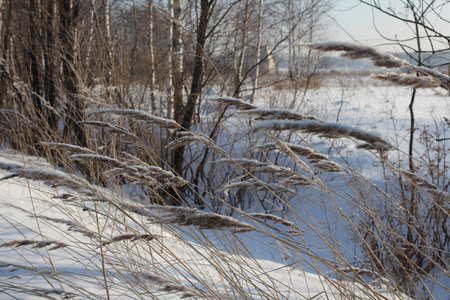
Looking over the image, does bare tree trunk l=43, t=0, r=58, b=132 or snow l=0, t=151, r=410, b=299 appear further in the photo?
bare tree trunk l=43, t=0, r=58, b=132

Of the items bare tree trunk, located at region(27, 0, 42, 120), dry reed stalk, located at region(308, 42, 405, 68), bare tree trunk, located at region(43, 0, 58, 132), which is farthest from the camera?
bare tree trunk, located at region(27, 0, 42, 120)

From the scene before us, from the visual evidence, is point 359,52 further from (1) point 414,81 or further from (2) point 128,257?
(2) point 128,257

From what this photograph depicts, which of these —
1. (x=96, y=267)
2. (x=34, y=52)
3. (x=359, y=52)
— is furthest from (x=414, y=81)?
(x=34, y=52)

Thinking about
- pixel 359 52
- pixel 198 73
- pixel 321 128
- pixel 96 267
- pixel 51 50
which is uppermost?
pixel 51 50

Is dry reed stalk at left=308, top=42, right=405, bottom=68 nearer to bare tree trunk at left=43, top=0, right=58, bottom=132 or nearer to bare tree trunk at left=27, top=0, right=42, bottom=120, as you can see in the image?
bare tree trunk at left=43, top=0, right=58, bottom=132

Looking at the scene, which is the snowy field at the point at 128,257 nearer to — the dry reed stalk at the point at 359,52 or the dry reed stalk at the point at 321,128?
the dry reed stalk at the point at 321,128

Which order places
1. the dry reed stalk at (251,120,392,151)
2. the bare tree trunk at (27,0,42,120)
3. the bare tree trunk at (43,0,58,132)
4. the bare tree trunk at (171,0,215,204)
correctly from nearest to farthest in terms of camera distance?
the dry reed stalk at (251,120,392,151) → the bare tree trunk at (171,0,215,204) → the bare tree trunk at (43,0,58,132) → the bare tree trunk at (27,0,42,120)

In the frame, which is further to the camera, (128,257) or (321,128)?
(128,257)

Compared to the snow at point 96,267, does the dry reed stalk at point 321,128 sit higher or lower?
higher

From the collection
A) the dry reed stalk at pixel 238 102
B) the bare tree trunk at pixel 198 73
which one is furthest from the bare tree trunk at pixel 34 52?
the dry reed stalk at pixel 238 102

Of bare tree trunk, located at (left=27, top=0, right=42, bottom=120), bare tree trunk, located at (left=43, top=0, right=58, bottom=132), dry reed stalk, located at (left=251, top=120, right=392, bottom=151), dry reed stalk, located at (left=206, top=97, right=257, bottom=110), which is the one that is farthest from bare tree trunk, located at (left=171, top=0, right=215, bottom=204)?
dry reed stalk, located at (left=251, top=120, right=392, bottom=151)

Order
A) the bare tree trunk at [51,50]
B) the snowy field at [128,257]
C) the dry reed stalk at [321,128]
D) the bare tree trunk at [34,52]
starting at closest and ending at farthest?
the dry reed stalk at [321,128]
the snowy field at [128,257]
the bare tree trunk at [51,50]
the bare tree trunk at [34,52]

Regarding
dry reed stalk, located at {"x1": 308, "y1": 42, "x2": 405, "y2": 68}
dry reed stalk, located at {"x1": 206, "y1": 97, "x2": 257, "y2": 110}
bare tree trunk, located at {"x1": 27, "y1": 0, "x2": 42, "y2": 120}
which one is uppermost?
bare tree trunk, located at {"x1": 27, "y1": 0, "x2": 42, "y2": 120}

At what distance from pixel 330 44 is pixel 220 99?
41cm
